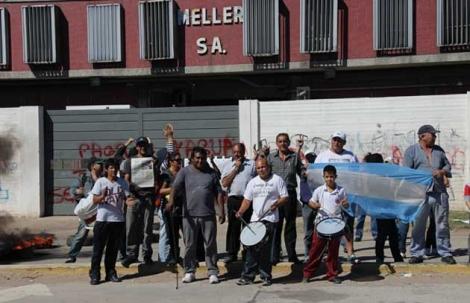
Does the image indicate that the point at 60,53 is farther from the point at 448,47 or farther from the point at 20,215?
the point at 448,47

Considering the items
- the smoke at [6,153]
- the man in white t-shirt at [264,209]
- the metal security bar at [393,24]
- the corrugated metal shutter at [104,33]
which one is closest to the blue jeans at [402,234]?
the man in white t-shirt at [264,209]

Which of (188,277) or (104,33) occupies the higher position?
(104,33)

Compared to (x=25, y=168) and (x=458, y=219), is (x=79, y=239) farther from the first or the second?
(x=458, y=219)

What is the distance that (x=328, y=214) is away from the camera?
857cm

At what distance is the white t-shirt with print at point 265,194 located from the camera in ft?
27.8

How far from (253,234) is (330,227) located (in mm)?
985

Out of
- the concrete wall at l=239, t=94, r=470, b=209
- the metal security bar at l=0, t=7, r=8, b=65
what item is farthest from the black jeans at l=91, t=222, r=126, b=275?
the metal security bar at l=0, t=7, r=8, b=65

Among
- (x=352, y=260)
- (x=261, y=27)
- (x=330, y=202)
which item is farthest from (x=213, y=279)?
(x=261, y=27)

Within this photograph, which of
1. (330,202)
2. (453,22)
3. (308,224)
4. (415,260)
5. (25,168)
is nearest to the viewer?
(330,202)

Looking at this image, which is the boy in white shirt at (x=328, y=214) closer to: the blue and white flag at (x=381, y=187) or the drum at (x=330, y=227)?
the drum at (x=330, y=227)

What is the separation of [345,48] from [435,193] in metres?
12.9

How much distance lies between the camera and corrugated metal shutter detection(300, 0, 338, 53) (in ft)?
69.1

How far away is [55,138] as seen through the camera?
57.7 feet

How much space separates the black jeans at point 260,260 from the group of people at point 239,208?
13mm
